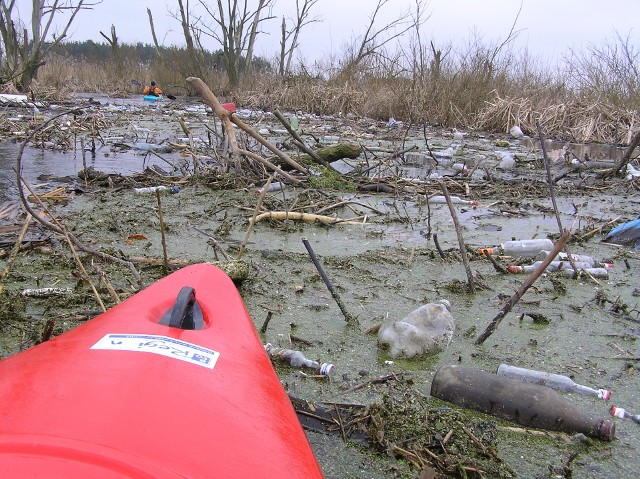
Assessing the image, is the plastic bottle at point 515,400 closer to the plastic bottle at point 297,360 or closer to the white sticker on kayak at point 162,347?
the plastic bottle at point 297,360

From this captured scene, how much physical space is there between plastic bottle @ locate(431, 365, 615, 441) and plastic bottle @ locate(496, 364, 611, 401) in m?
0.17

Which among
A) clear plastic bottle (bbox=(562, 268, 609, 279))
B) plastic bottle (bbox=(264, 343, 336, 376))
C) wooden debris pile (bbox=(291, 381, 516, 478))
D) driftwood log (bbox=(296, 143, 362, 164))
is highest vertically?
driftwood log (bbox=(296, 143, 362, 164))

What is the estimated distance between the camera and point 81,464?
835mm

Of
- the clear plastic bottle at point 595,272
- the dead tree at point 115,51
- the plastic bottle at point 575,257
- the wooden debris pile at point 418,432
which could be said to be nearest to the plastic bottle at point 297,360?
the wooden debris pile at point 418,432

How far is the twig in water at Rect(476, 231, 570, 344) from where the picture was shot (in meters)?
2.00

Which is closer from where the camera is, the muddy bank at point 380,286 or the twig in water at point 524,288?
the muddy bank at point 380,286

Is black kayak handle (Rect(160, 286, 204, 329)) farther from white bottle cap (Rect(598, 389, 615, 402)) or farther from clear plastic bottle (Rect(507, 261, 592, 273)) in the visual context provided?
clear plastic bottle (Rect(507, 261, 592, 273))

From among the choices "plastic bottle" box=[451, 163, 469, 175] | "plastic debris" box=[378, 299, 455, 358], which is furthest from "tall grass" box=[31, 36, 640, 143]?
"plastic debris" box=[378, 299, 455, 358]

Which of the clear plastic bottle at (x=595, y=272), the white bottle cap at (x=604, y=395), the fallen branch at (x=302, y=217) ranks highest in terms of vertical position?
the fallen branch at (x=302, y=217)

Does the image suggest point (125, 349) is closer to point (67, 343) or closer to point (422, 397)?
point (67, 343)

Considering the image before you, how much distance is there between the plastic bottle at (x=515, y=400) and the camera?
173 centimetres

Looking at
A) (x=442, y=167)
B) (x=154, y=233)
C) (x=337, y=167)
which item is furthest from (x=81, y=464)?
(x=442, y=167)

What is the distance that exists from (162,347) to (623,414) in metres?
1.44

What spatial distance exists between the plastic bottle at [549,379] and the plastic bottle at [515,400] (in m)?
0.17
